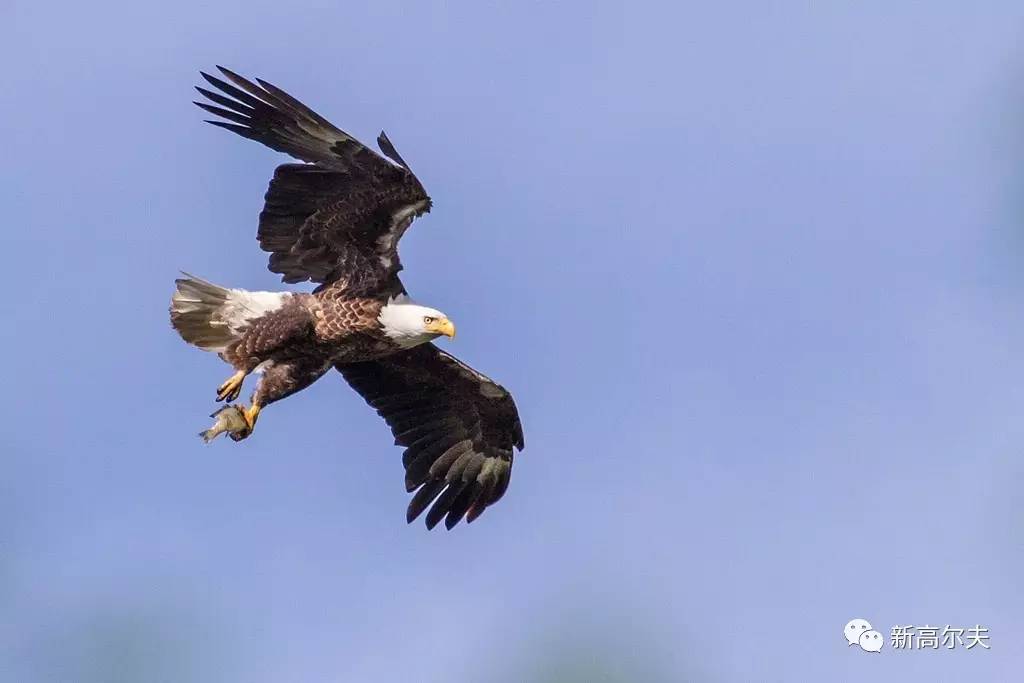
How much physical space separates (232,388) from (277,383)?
1.26 ft

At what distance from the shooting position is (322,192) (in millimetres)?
16812

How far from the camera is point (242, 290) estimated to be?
17203mm

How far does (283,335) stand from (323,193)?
4.08ft

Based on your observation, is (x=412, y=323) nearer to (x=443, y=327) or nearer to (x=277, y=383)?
(x=443, y=327)

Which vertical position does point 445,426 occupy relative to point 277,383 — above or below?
above

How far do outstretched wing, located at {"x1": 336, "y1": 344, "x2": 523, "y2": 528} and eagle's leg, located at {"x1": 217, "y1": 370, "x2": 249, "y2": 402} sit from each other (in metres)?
1.65

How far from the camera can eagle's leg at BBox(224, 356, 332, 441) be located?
17062mm

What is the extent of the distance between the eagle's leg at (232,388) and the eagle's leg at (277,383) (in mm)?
143

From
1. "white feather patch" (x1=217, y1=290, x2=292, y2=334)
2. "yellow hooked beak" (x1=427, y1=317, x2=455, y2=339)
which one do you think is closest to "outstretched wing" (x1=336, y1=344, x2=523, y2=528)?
"yellow hooked beak" (x1=427, y1=317, x2=455, y2=339)

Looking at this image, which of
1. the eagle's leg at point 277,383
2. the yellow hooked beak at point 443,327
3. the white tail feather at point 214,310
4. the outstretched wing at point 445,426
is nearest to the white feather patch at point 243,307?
the white tail feather at point 214,310

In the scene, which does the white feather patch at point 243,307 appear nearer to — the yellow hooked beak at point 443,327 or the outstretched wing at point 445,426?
the yellow hooked beak at point 443,327

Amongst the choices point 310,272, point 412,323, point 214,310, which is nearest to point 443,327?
point 412,323

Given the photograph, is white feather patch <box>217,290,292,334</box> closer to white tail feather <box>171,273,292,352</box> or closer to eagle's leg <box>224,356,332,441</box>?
white tail feather <box>171,273,292,352</box>

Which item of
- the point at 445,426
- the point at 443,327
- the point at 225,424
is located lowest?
the point at 225,424
